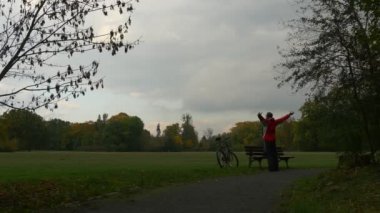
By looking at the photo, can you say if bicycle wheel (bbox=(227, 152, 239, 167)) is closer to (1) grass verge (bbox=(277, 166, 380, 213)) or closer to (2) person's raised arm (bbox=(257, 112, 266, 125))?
(2) person's raised arm (bbox=(257, 112, 266, 125))

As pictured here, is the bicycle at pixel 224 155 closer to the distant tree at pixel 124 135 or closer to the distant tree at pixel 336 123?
the distant tree at pixel 336 123

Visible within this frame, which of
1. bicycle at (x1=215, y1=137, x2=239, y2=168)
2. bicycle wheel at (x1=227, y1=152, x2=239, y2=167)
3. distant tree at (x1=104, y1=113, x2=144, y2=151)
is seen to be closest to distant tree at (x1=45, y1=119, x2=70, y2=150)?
distant tree at (x1=104, y1=113, x2=144, y2=151)

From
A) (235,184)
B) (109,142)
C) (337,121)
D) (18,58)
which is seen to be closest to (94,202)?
(18,58)

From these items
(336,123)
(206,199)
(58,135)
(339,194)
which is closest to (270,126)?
(336,123)

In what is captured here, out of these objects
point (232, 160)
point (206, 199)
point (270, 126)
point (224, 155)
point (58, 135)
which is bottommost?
point (206, 199)

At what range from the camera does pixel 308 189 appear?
14500 millimetres

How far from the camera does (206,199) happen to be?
13.1 metres

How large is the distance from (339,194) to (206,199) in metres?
2.86

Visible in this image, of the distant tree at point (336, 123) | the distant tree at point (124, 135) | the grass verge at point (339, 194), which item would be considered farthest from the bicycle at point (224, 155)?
the distant tree at point (124, 135)

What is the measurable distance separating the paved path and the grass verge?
473 millimetres

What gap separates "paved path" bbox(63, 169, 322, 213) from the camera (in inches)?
462

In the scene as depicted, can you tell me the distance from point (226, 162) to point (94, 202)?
12.9 meters

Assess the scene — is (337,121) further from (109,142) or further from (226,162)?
(109,142)

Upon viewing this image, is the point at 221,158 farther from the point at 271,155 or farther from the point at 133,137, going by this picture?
the point at 133,137
